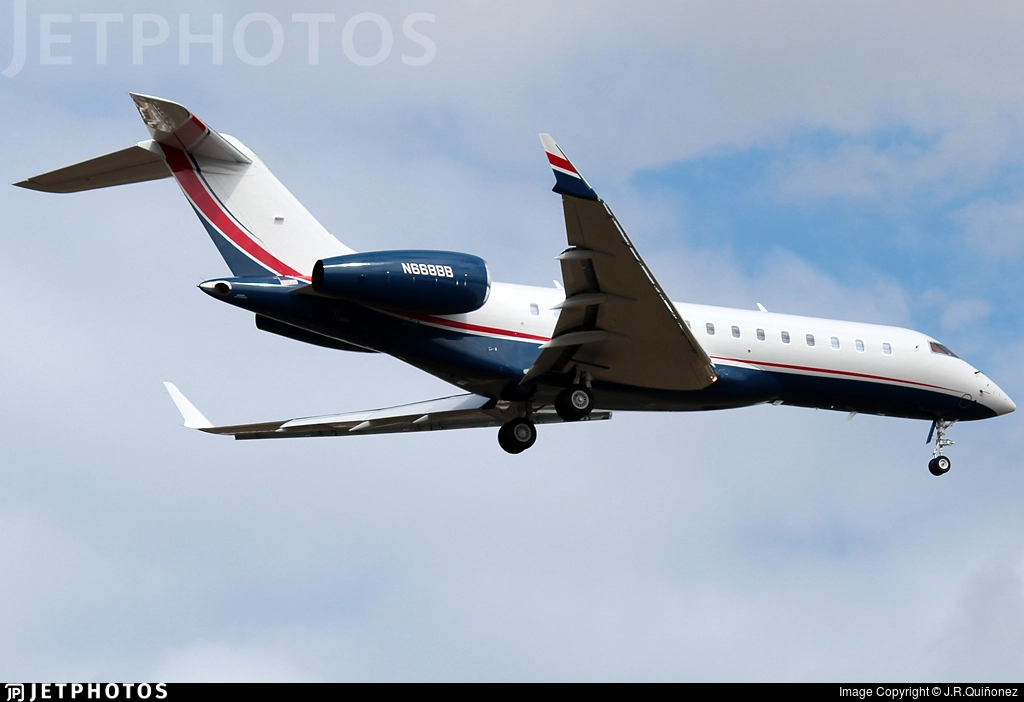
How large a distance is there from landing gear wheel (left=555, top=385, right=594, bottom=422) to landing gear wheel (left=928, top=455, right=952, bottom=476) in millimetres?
8199

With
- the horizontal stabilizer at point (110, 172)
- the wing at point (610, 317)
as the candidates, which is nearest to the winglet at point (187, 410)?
the horizontal stabilizer at point (110, 172)

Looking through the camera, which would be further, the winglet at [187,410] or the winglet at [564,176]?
the winglet at [187,410]

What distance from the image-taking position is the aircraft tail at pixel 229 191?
21438 millimetres

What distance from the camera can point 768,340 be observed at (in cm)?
2466

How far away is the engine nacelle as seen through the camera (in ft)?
66.4

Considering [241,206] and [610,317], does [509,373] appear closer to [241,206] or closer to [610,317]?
[610,317]

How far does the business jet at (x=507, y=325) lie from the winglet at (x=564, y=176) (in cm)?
2

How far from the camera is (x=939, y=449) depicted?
26906 millimetres

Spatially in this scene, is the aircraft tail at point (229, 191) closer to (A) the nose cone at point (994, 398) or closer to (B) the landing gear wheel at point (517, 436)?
(B) the landing gear wheel at point (517, 436)

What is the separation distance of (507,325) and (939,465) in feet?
33.0

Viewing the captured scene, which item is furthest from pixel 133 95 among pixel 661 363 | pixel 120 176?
pixel 661 363

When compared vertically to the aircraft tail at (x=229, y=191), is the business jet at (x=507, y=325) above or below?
below

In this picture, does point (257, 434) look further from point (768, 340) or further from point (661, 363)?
point (768, 340)

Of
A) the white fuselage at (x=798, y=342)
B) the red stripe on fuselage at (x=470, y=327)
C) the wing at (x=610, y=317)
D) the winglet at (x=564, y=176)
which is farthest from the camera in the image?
the white fuselage at (x=798, y=342)
